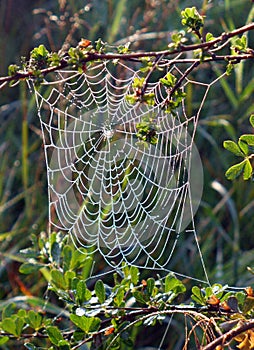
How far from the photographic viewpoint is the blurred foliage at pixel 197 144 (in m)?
1.95

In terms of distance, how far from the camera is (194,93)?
2393 mm

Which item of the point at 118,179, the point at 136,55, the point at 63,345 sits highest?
the point at 136,55

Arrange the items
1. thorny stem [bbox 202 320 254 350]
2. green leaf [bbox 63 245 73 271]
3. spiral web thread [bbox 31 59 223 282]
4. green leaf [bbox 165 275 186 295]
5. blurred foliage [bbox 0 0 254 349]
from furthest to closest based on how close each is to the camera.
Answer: blurred foliage [bbox 0 0 254 349] < spiral web thread [bbox 31 59 223 282] < green leaf [bbox 63 245 73 271] < green leaf [bbox 165 275 186 295] < thorny stem [bbox 202 320 254 350]

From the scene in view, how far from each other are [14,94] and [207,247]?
1.08 m

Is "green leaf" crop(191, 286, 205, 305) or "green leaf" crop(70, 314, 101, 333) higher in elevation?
"green leaf" crop(191, 286, 205, 305)

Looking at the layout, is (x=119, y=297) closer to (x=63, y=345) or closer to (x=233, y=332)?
(x=63, y=345)

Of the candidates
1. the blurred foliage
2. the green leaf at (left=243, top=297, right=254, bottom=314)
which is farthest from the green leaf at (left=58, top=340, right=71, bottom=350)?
the blurred foliage

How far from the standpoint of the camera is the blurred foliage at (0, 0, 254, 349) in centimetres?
195

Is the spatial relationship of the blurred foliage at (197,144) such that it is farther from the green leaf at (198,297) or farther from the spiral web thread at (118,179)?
the green leaf at (198,297)

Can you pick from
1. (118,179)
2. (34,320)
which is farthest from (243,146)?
(118,179)

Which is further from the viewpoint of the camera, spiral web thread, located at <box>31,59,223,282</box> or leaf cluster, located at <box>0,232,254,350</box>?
spiral web thread, located at <box>31,59,223,282</box>

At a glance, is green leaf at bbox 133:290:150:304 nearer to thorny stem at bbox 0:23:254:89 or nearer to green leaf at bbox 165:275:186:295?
green leaf at bbox 165:275:186:295

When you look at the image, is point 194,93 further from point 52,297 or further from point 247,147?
point 247,147

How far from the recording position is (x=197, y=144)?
225 centimetres
